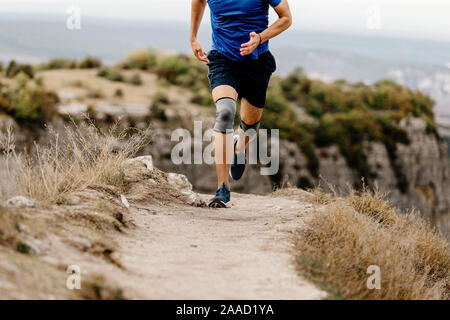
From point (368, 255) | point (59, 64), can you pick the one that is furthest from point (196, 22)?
point (59, 64)

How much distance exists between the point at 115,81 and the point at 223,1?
4310cm

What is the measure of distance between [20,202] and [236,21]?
9.34ft

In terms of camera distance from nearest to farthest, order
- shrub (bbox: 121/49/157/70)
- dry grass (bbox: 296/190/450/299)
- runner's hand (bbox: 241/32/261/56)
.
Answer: dry grass (bbox: 296/190/450/299)
runner's hand (bbox: 241/32/261/56)
shrub (bbox: 121/49/157/70)

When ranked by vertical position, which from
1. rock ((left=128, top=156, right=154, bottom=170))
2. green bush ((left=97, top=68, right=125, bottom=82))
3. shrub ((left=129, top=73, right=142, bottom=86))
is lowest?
shrub ((left=129, top=73, right=142, bottom=86))

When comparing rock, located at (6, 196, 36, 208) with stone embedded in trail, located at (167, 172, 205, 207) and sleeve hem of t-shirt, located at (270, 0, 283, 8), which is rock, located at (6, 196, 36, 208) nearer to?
stone embedded in trail, located at (167, 172, 205, 207)

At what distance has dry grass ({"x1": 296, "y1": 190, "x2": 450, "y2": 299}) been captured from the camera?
179 inches

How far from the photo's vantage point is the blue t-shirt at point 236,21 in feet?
21.2

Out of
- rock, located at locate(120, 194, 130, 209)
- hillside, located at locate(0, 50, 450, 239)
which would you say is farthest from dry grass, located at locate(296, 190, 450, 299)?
hillside, located at locate(0, 50, 450, 239)

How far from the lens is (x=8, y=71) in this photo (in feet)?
161

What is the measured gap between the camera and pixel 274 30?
6348 millimetres

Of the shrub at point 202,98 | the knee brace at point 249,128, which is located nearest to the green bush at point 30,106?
the shrub at point 202,98

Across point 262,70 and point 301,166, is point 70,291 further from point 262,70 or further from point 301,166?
point 301,166

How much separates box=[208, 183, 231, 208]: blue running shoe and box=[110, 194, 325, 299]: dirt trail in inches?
8.3

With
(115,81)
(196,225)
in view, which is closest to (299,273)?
(196,225)
